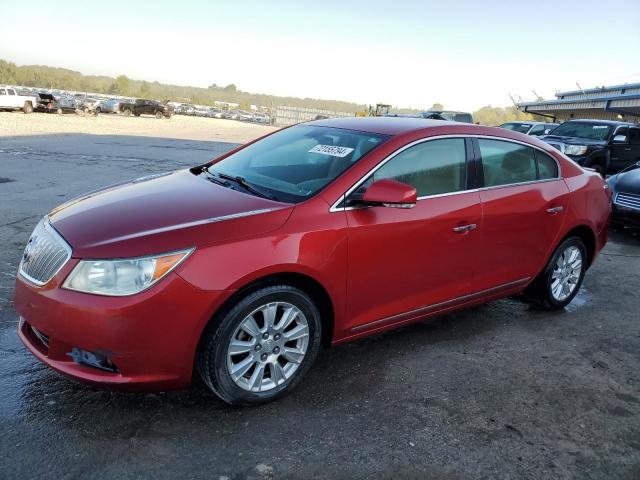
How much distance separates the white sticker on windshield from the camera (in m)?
3.64

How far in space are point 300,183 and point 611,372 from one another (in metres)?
2.56

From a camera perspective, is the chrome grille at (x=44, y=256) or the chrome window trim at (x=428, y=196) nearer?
the chrome grille at (x=44, y=256)

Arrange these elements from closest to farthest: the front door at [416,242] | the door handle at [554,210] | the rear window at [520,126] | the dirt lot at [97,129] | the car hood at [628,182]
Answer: the front door at [416,242], the door handle at [554,210], the car hood at [628,182], the rear window at [520,126], the dirt lot at [97,129]

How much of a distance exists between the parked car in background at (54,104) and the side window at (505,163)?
4062 cm

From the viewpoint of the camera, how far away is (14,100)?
115 ft

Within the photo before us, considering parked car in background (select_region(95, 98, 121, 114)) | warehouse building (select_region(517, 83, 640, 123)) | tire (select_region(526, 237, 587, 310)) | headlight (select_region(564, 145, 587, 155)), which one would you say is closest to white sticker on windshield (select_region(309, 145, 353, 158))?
tire (select_region(526, 237, 587, 310))

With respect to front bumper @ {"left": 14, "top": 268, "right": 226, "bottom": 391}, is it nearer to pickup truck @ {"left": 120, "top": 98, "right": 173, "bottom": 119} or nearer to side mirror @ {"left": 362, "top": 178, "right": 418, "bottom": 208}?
side mirror @ {"left": 362, "top": 178, "right": 418, "bottom": 208}

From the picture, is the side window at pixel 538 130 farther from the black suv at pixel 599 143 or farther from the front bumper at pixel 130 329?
the front bumper at pixel 130 329

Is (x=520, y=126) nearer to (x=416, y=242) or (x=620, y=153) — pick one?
(x=620, y=153)

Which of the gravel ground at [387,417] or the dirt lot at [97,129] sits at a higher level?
the dirt lot at [97,129]

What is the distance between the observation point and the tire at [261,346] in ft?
9.36

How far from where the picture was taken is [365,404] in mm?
3217

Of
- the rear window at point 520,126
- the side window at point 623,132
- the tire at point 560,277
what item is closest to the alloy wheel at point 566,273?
the tire at point 560,277

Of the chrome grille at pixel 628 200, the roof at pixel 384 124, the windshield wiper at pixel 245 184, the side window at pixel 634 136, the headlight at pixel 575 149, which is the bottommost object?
the chrome grille at pixel 628 200
